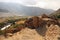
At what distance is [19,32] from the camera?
26.1 metres

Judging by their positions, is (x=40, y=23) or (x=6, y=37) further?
(x=40, y=23)

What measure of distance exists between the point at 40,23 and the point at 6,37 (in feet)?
16.3

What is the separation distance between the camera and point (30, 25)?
27453mm

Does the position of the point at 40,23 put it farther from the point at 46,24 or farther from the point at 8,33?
the point at 8,33

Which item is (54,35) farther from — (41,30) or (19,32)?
(19,32)

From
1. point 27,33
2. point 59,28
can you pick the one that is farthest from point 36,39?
point 59,28

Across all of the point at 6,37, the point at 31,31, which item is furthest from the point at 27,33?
the point at 6,37

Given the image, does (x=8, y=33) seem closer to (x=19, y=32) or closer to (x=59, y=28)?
(x=19, y=32)

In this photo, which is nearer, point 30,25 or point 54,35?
point 54,35

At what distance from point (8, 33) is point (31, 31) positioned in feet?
9.99

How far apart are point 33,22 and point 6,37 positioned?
445cm

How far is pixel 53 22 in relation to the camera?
27.0 metres

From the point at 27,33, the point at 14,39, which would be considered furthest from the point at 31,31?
the point at 14,39

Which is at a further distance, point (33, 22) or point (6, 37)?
point (33, 22)
